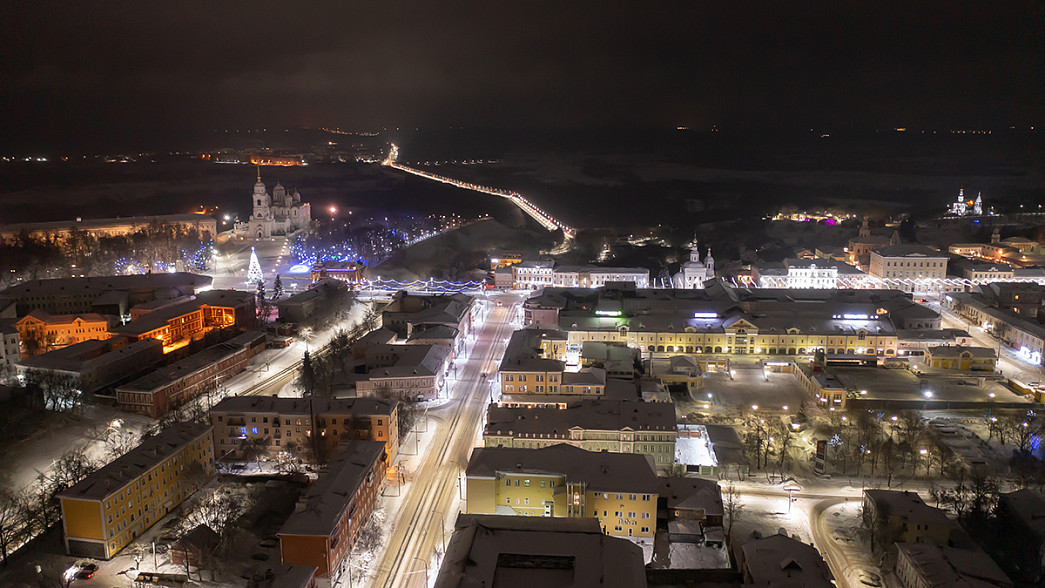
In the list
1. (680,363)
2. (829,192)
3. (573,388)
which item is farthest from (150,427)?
(829,192)

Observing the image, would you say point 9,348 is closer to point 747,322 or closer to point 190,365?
point 190,365

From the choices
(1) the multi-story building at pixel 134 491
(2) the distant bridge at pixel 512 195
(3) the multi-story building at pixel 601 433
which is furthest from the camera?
(2) the distant bridge at pixel 512 195

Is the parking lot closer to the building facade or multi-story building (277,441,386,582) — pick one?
multi-story building (277,441,386,582)

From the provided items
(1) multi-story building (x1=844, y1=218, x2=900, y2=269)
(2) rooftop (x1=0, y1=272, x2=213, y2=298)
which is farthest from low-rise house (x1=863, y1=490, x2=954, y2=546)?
(1) multi-story building (x1=844, y1=218, x2=900, y2=269)

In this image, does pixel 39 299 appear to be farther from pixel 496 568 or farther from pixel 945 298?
pixel 945 298

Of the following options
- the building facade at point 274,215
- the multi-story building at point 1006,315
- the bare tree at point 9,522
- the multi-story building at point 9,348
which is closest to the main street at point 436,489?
the bare tree at point 9,522

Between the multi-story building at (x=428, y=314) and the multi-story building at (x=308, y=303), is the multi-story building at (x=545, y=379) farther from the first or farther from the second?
the multi-story building at (x=308, y=303)
